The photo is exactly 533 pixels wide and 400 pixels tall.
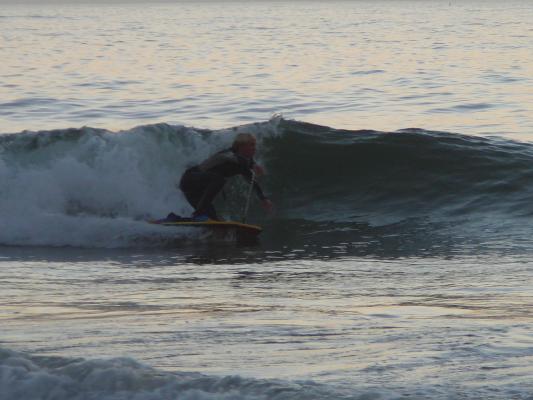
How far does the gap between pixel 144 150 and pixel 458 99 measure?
11.3m

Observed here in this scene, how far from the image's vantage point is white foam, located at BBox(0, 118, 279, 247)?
12195 mm

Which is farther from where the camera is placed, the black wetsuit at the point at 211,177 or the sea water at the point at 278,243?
the black wetsuit at the point at 211,177

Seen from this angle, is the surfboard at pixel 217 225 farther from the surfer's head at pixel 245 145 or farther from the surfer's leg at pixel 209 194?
the surfer's head at pixel 245 145

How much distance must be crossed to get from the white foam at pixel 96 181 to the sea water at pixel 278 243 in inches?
1.2

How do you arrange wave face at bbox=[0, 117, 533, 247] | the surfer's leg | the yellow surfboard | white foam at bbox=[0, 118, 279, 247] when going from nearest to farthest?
the yellow surfboard < the surfer's leg < white foam at bbox=[0, 118, 279, 247] < wave face at bbox=[0, 117, 533, 247]

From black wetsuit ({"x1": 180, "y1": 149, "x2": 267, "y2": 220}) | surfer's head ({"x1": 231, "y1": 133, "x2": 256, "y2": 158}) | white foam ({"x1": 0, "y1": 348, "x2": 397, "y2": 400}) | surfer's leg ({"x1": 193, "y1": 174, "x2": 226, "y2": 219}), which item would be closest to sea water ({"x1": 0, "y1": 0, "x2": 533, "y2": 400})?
white foam ({"x1": 0, "y1": 348, "x2": 397, "y2": 400})

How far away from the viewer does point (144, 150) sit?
50.2ft

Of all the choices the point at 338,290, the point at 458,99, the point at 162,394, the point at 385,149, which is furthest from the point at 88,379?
the point at 458,99

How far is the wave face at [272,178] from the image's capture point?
13.0m

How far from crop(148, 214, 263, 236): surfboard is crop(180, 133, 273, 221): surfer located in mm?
138

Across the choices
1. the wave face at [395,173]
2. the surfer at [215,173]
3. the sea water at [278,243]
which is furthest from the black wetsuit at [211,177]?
the wave face at [395,173]

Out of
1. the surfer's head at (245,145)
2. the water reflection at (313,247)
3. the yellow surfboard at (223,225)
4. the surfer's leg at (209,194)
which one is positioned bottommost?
the water reflection at (313,247)

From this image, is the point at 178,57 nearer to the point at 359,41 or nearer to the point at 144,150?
the point at 359,41

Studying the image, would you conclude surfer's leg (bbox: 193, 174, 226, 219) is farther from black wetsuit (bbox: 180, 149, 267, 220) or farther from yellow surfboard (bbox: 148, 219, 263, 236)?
yellow surfboard (bbox: 148, 219, 263, 236)
